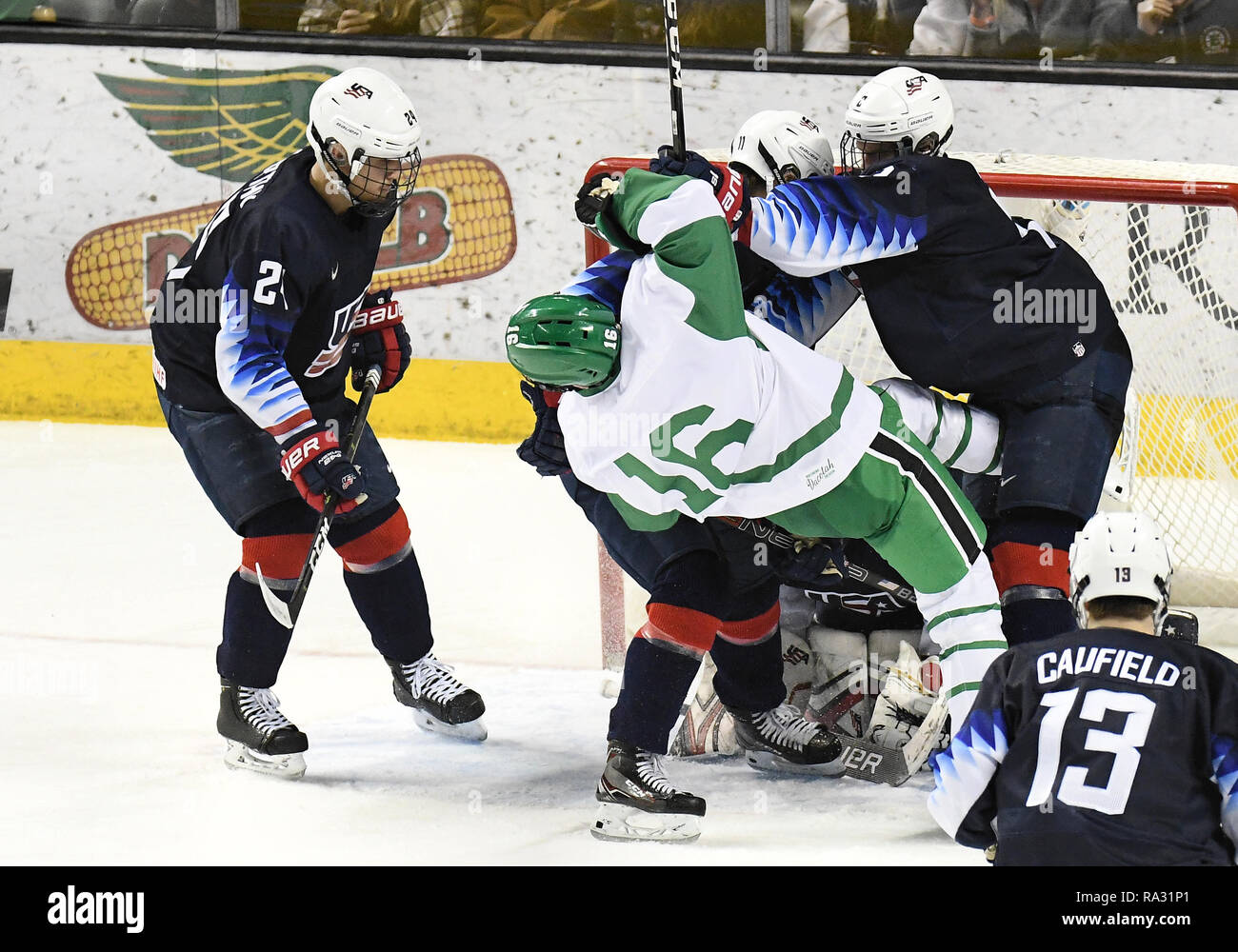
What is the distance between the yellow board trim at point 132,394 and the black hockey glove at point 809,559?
2.99 m

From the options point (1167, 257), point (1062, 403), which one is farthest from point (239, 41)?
point (1062, 403)

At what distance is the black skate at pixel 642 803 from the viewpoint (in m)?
3.04

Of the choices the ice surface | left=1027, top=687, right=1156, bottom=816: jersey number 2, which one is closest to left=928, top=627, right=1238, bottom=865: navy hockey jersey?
left=1027, top=687, right=1156, bottom=816: jersey number 2

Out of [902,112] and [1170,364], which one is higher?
[902,112]

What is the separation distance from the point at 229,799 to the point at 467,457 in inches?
110

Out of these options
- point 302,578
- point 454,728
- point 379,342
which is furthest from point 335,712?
point 379,342

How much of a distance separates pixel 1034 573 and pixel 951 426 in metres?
0.30

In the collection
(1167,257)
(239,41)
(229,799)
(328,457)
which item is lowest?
(229,799)

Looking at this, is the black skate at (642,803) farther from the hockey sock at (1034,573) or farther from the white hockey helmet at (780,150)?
the white hockey helmet at (780,150)

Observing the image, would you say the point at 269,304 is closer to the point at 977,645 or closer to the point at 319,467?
the point at 319,467

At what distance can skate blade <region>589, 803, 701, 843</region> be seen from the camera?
3.04 m

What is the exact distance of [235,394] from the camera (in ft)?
10.8

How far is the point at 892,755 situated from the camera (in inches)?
132

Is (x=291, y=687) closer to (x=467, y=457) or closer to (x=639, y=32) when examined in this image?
(x=467, y=457)
